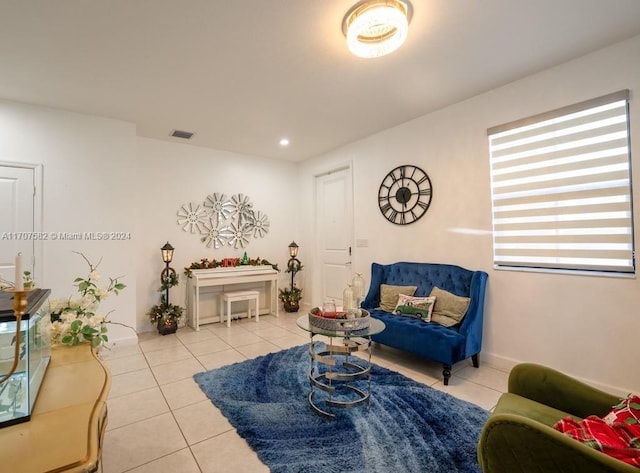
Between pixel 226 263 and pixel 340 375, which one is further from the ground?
pixel 226 263

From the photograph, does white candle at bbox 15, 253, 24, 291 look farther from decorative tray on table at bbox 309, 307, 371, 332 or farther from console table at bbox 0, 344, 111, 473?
decorative tray on table at bbox 309, 307, 371, 332

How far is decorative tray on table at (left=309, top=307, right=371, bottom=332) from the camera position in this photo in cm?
222

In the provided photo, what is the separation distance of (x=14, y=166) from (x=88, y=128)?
0.81 m

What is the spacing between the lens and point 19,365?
0.96m

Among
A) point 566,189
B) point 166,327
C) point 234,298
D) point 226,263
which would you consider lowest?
point 166,327

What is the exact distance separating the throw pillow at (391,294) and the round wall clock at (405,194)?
847 millimetres

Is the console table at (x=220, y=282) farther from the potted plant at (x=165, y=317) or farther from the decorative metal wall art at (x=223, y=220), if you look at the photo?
the decorative metal wall art at (x=223, y=220)

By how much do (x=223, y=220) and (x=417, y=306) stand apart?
331cm

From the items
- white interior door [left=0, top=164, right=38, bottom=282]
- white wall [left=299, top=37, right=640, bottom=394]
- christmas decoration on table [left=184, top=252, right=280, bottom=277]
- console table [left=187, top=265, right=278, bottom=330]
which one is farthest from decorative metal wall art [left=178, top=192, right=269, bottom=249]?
white wall [left=299, top=37, right=640, bottom=394]

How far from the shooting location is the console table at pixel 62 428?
73cm

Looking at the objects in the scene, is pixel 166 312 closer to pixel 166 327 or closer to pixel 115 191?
pixel 166 327

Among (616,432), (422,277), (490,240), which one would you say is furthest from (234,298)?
(616,432)

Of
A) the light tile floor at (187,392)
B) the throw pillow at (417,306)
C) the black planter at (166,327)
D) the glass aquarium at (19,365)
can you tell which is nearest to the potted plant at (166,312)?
the black planter at (166,327)

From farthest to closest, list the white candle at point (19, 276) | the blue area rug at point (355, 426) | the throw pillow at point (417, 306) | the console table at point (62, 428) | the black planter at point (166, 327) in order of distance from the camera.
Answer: the black planter at point (166, 327), the throw pillow at point (417, 306), the blue area rug at point (355, 426), the white candle at point (19, 276), the console table at point (62, 428)
